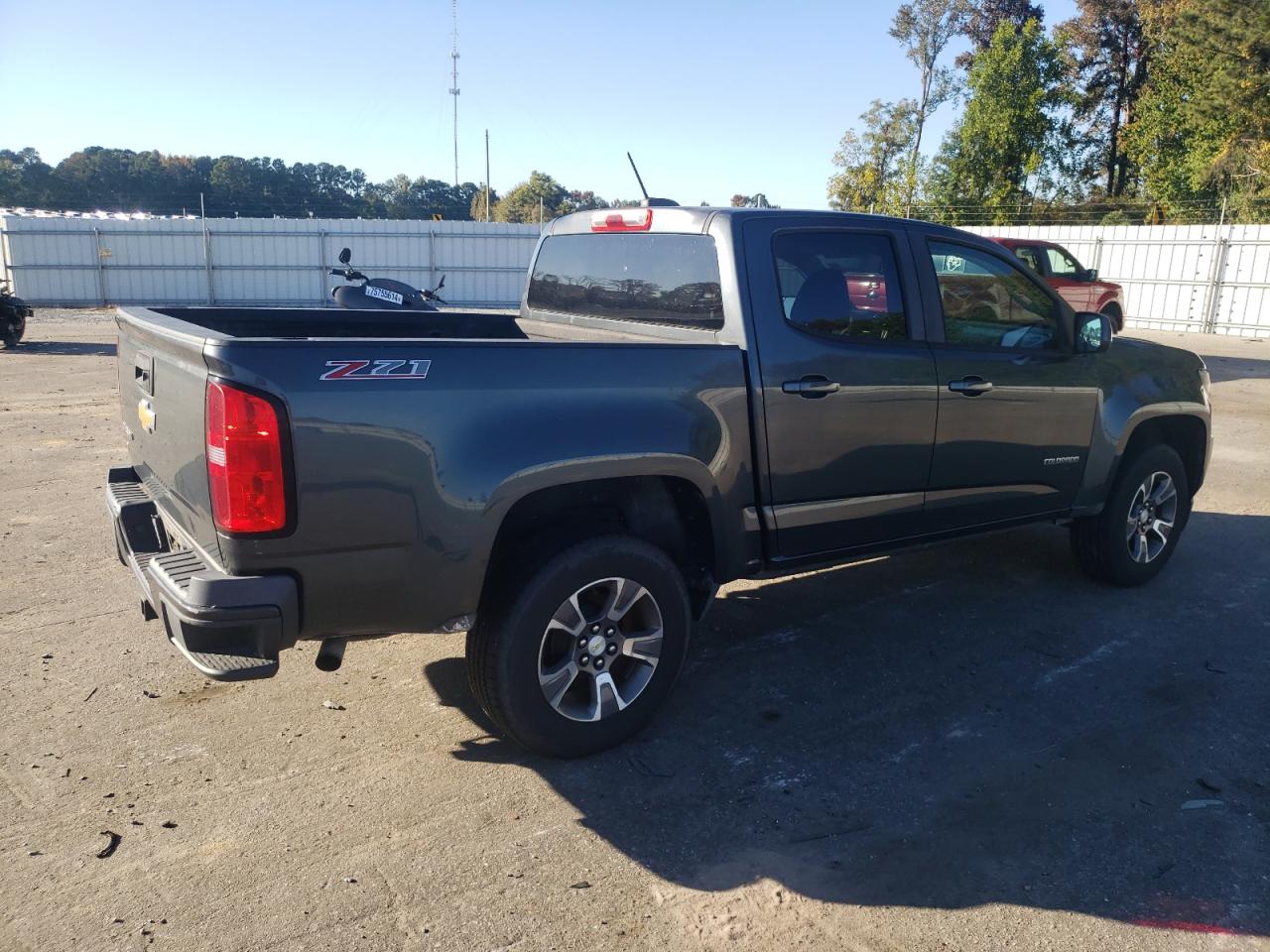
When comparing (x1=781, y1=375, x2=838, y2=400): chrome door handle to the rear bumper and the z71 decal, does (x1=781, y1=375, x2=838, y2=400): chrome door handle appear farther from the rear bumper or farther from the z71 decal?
the rear bumper

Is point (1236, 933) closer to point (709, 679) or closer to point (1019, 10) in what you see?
point (709, 679)

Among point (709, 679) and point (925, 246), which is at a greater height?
point (925, 246)

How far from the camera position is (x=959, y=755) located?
3762mm

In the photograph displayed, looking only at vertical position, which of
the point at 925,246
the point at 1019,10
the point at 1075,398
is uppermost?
the point at 1019,10

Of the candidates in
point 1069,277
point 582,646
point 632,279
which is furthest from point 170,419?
point 1069,277

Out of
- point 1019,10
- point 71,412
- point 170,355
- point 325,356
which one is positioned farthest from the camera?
point 1019,10

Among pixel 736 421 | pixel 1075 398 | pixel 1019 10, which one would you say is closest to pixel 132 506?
pixel 736 421

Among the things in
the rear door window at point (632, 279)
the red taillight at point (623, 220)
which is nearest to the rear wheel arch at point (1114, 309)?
the rear door window at point (632, 279)

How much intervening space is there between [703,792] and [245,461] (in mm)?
1879

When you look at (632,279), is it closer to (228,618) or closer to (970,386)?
(970,386)

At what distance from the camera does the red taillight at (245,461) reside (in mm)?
2852

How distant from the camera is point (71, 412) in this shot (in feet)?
34.2

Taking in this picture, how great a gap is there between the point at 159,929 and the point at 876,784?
231cm

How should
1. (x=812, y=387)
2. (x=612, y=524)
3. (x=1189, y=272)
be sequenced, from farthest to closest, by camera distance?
(x=1189, y=272) → (x=812, y=387) → (x=612, y=524)
